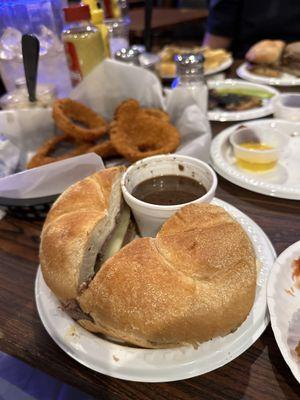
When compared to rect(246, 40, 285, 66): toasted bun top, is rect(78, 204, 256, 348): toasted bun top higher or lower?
lower

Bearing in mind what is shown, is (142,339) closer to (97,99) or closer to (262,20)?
(97,99)

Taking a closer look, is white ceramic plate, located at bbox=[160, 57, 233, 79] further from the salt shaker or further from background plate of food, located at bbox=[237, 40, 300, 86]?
the salt shaker

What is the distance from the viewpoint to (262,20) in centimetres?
298

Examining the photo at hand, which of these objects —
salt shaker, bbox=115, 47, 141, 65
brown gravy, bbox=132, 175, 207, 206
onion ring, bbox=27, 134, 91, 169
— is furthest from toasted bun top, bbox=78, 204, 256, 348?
salt shaker, bbox=115, 47, 141, 65

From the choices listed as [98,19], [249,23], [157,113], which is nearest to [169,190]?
[157,113]

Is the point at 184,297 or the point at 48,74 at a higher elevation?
the point at 48,74

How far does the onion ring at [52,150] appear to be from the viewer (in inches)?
54.1

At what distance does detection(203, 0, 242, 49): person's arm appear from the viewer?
318cm

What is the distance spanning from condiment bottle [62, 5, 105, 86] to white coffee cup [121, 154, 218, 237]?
86 centimetres

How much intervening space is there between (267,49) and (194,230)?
216 centimetres

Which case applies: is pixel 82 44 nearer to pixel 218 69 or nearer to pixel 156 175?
pixel 156 175

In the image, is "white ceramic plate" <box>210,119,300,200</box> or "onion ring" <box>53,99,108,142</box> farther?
"onion ring" <box>53,99,108,142</box>

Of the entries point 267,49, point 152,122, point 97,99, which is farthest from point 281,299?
point 267,49

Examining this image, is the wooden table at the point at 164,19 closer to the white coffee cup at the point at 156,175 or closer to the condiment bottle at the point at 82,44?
the condiment bottle at the point at 82,44
